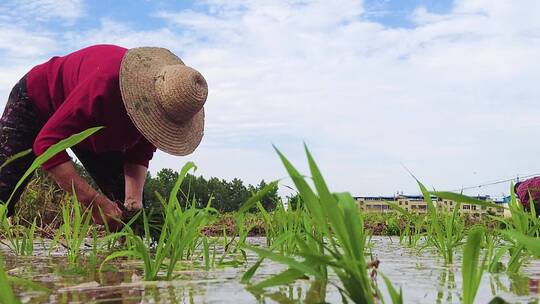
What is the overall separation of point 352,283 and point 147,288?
636 millimetres

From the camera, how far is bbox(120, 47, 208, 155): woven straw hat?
9.71ft

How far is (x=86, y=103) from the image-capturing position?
2953mm

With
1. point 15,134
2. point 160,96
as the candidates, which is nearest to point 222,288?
point 160,96

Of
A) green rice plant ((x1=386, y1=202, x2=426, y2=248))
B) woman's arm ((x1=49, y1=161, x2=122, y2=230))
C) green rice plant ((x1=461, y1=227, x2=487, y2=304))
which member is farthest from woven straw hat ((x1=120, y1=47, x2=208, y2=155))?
green rice plant ((x1=461, y1=227, x2=487, y2=304))

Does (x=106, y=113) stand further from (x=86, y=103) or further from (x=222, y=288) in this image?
(x=222, y=288)

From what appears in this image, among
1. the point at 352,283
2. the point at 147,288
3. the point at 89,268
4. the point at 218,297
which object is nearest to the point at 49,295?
the point at 147,288

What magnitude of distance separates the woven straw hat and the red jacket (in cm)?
11

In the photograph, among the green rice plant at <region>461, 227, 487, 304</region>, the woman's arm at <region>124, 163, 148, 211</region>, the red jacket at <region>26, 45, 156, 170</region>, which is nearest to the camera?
the green rice plant at <region>461, 227, 487, 304</region>

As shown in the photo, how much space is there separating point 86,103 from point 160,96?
1.18 feet

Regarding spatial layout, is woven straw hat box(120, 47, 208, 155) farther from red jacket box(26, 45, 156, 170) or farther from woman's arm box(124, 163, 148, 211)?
woman's arm box(124, 163, 148, 211)

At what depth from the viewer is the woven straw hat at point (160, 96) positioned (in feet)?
9.71

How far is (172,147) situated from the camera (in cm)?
317

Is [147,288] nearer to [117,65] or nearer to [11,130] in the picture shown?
[117,65]

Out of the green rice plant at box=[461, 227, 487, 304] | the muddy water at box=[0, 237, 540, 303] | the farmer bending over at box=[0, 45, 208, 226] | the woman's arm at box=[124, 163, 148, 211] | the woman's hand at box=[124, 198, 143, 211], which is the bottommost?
the muddy water at box=[0, 237, 540, 303]
